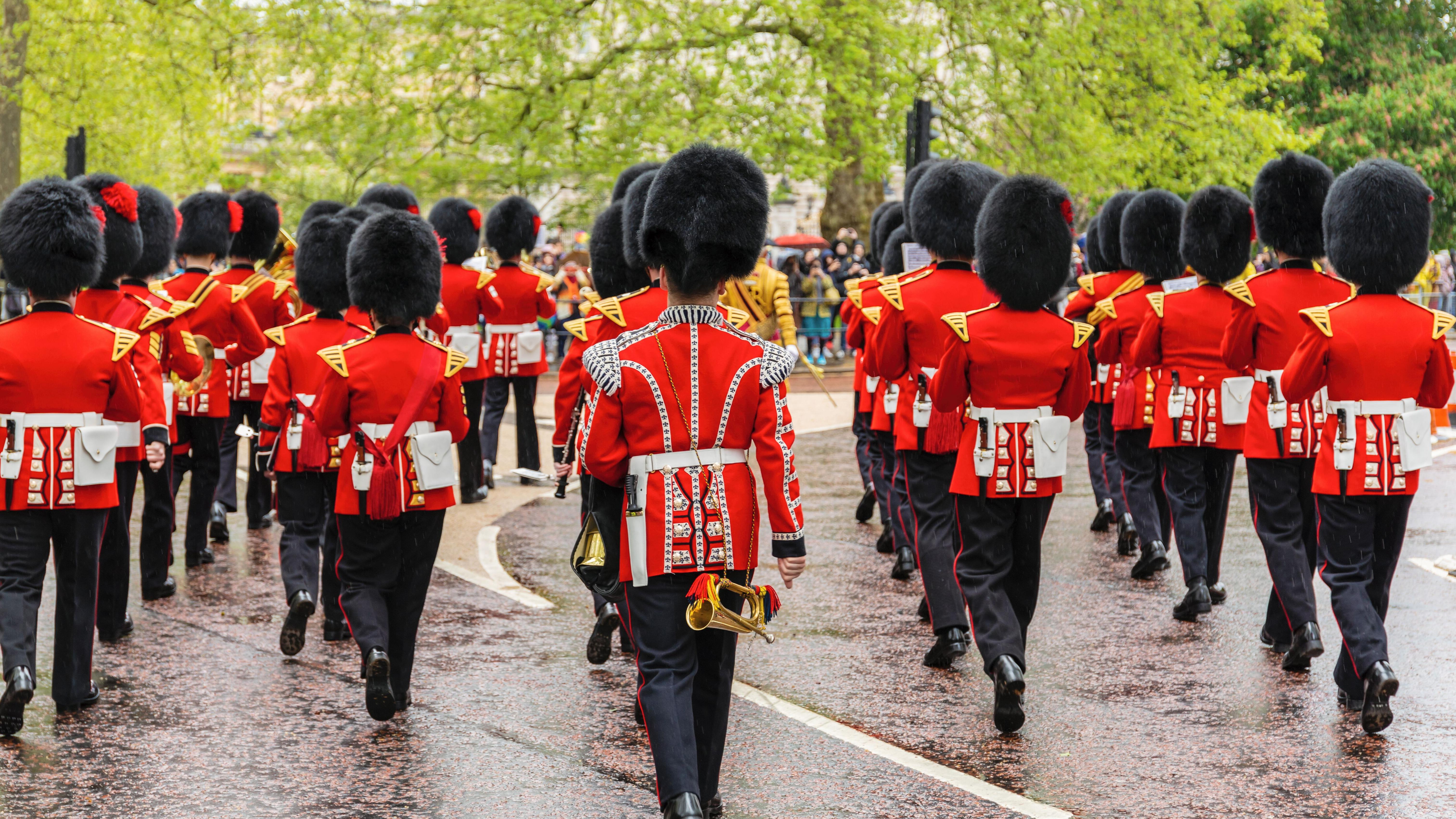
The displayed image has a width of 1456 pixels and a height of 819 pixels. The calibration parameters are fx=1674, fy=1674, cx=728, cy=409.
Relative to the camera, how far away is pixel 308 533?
652 centimetres

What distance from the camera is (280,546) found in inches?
254

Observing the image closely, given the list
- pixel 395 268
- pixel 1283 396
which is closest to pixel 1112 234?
pixel 1283 396

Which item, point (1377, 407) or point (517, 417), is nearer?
point (1377, 407)

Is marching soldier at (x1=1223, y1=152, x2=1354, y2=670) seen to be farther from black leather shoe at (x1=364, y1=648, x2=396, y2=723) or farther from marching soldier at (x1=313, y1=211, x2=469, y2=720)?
black leather shoe at (x1=364, y1=648, x2=396, y2=723)

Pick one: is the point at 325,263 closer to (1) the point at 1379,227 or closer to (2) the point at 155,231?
(2) the point at 155,231

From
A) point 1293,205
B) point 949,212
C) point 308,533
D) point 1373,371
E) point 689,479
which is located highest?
point 1293,205

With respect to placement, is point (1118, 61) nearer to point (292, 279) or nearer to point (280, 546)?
point (292, 279)

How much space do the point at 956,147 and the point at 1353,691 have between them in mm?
15467

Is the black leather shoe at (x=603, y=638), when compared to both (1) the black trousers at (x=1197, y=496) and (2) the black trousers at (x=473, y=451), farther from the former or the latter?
(2) the black trousers at (x=473, y=451)

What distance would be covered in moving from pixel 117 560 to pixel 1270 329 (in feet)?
14.8

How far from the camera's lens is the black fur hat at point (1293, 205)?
6551mm

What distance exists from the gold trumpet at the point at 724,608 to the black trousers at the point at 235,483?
17.8 feet

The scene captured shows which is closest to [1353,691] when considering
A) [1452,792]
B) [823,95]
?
[1452,792]

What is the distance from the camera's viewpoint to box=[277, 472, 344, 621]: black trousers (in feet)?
20.9
